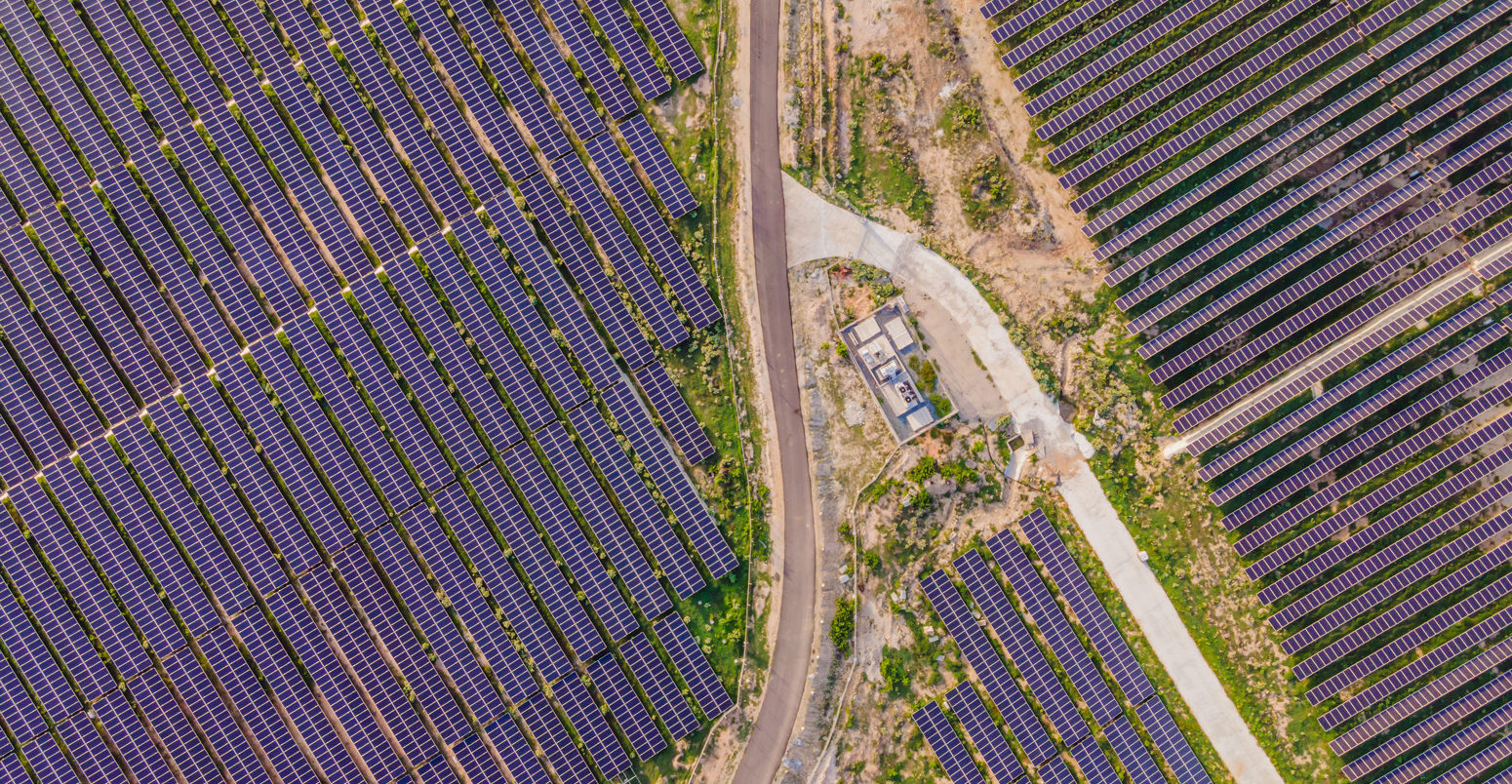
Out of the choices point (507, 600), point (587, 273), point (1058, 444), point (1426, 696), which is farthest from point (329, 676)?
point (1426, 696)

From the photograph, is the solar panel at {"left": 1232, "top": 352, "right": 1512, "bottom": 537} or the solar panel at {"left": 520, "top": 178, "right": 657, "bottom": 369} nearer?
the solar panel at {"left": 1232, "top": 352, "right": 1512, "bottom": 537}

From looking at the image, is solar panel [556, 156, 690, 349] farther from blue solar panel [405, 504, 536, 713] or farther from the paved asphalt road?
blue solar panel [405, 504, 536, 713]

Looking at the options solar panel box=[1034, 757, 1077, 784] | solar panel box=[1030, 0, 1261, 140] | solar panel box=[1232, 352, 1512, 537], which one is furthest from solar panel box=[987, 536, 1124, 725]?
solar panel box=[1030, 0, 1261, 140]

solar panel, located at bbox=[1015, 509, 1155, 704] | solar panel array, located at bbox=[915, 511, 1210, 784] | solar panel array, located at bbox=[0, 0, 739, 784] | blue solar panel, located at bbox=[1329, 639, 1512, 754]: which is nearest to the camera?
blue solar panel, located at bbox=[1329, 639, 1512, 754]

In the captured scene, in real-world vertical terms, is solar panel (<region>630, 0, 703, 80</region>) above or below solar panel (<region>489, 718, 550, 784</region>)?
above

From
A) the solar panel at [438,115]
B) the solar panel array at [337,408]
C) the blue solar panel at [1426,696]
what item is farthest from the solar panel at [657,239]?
the blue solar panel at [1426,696]

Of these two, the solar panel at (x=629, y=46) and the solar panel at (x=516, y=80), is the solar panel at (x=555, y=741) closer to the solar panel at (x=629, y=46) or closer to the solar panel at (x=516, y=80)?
the solar panel at (x=516, y=80)

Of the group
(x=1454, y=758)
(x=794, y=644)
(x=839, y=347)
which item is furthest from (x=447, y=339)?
(x=1454, y=758)

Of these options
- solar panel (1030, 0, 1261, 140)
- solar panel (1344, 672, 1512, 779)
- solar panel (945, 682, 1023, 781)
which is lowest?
solar panel (1344, 672, 1512, 779)
